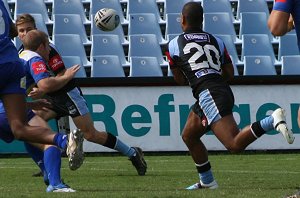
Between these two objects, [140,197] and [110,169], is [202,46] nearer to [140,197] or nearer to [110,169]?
[140,197]

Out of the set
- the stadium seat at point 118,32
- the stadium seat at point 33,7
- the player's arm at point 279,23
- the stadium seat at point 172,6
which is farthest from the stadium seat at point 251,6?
the player's arm at point 279,23

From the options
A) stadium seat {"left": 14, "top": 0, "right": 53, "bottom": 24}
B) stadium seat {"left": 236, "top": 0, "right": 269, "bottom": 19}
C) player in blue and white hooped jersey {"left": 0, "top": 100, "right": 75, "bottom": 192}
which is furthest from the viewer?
stadium seat {"left": 236, "top": 0, "right": 269, "bottom": 19}

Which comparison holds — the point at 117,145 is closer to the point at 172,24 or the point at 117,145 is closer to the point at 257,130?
the point at 257,130

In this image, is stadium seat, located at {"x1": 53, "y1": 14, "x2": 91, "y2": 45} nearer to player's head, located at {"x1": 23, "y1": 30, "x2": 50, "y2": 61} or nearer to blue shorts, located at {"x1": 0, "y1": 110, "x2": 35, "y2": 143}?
player's head, located at {"x1": 23, "y1": 30, "x2": 50, "y2": 61}

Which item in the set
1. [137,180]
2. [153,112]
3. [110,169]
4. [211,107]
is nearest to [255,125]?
[211,107]

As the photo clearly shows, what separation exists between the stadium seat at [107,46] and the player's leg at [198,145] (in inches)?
377

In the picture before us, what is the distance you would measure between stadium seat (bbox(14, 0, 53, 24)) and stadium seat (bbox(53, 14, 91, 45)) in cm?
32

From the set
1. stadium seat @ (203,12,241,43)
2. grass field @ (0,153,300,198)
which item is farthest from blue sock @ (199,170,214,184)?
stadium seat @ (203,12,241,43)

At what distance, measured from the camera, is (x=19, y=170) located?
487 inches

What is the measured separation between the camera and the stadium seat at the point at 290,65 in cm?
1777

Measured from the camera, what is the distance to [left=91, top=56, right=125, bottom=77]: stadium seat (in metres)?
17.8

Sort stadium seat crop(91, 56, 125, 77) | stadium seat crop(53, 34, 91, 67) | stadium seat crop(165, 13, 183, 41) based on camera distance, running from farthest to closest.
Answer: stadium seat crop(165, 13, 183, 41) < stadium seat crop(53, 34, 91, 67) < stadium seat crop(91, 56, 125, 77)

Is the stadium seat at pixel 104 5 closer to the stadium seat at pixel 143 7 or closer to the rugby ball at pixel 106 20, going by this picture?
the stadium seat at pixel 143 7

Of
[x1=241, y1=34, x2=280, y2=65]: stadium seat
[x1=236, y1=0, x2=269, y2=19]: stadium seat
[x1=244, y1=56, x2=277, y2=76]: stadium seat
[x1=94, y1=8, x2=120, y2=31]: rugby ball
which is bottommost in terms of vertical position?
[x1=244, y1=56, x2=277, y2=76]: stadium seat
